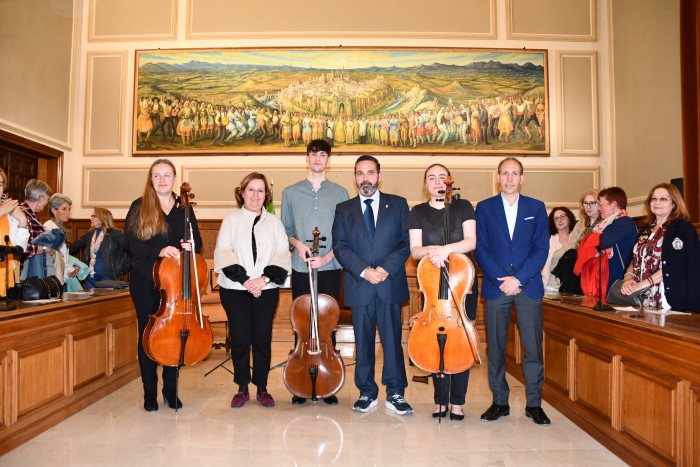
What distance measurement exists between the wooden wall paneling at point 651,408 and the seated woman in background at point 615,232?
4.33 ft

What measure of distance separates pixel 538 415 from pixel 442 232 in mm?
1244

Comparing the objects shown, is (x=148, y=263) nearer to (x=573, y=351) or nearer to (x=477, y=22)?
(x=573, y=351)

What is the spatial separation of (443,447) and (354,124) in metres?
5.07

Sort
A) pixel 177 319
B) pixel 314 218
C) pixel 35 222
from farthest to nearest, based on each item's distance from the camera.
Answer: pixel 35 222 < pixel 314 218 < pixel 177 319

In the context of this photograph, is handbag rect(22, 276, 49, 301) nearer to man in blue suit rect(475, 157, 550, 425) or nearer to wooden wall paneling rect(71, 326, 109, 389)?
wooden wall paneling rect(71, 326, 109, 389)

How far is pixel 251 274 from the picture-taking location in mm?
3459

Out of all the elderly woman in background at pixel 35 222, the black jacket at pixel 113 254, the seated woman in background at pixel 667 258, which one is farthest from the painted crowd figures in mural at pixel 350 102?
the seated woman in background at pixel 667 258

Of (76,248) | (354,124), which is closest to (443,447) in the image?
(76,248)

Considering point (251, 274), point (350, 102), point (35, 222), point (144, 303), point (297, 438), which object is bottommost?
point (297, 438)

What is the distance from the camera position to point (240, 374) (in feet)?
11.6

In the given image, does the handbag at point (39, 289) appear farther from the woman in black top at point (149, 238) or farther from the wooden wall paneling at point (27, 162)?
the wooden wall paneling at point (27, 162)

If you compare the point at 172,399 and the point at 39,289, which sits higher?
the point at 39,289

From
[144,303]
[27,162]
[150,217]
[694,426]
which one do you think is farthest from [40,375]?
[27,162]

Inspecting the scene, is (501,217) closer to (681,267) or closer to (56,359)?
(681,267)
